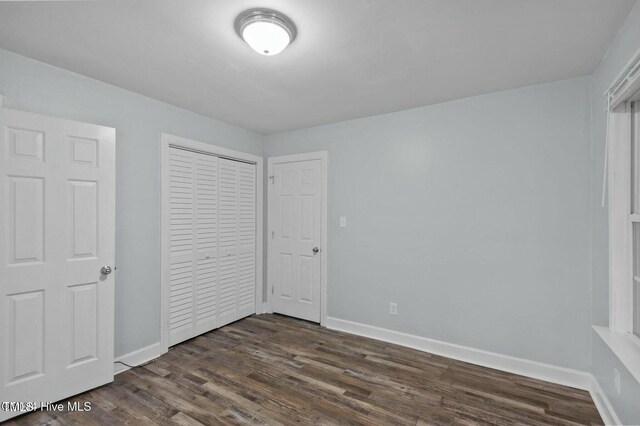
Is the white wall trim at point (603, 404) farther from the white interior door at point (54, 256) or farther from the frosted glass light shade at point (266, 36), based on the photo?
the white interior door at point (54, 256)

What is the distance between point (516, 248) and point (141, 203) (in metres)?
3.42

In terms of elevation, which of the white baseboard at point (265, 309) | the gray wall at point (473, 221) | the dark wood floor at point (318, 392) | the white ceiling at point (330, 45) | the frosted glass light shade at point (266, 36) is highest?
the white ceiling at point (330, 45)

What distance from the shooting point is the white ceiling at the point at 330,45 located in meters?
1.62

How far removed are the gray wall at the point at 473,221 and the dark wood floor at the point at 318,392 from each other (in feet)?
1.36

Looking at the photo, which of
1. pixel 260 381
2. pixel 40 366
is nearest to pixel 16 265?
pixel 40 366

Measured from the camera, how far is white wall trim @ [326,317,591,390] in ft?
7.96

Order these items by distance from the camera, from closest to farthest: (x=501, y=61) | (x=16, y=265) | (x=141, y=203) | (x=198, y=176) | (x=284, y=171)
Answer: (x=16, y=265), (x=501, y=61), (x=141, y=203), (x=198, y=176), (x=284, y=171)

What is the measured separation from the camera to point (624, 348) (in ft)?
5.88

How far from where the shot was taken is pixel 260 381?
97.8 inches

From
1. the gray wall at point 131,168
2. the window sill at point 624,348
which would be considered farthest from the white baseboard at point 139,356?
the window sill at point 624,348

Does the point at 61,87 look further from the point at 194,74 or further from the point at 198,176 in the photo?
the point at 198,176

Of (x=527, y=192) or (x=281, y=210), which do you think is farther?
(x=281, y=210)

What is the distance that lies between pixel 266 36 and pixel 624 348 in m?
2.78

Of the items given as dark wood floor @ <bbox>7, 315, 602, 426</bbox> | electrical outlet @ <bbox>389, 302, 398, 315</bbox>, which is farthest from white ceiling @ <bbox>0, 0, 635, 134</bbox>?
dark wood floor @ <bbox>7, 315, 602, 426</bbox>
